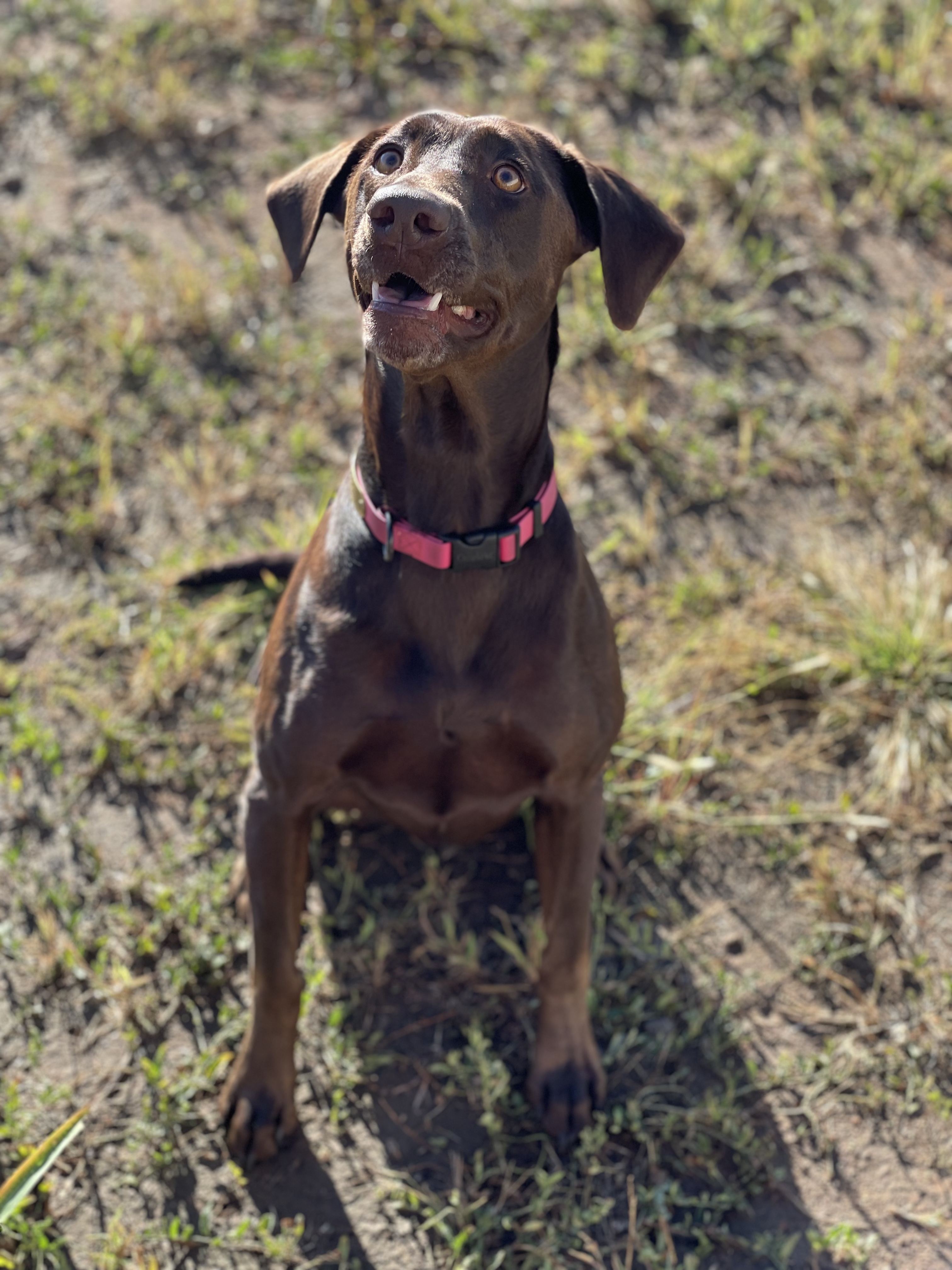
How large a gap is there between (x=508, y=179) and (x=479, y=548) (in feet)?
2.37

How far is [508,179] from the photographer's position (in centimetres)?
256

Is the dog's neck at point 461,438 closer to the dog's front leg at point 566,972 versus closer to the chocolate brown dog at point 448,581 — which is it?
the chocolate brown dog at point 448,581

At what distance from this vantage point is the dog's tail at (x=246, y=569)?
4.04 meters

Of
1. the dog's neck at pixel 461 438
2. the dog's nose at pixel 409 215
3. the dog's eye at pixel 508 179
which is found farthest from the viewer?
the dog's neck at pixel 461 438

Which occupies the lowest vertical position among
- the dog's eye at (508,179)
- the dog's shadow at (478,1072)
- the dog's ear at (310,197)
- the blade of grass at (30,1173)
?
the dog's shadow at (478,1072)

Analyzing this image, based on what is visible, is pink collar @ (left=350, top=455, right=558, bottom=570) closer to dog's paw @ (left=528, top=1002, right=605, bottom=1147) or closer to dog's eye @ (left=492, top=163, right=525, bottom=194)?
dog's eye @ (left=492, top=163, right=525, bottom=194)

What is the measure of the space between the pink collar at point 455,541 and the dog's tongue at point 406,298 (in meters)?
0.48

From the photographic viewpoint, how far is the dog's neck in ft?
8.73

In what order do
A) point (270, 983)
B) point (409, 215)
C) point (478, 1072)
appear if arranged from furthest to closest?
1. point (478, 1072)
2. point (270, 983)
3. point (409, 215)

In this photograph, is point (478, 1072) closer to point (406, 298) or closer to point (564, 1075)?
point (564, 1075)

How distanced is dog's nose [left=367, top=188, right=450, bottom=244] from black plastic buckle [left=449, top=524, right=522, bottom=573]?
2.11ft

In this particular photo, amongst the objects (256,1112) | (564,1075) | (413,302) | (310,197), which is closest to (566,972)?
(564,1075)

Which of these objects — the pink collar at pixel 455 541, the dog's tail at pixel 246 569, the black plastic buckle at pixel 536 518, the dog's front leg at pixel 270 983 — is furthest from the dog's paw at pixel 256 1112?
the dog's tail at pixel 246 569

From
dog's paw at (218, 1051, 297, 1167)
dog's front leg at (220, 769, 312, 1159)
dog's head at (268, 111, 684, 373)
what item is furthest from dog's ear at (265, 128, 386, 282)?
dog's paw at (218, 1051, 297, 1167)
